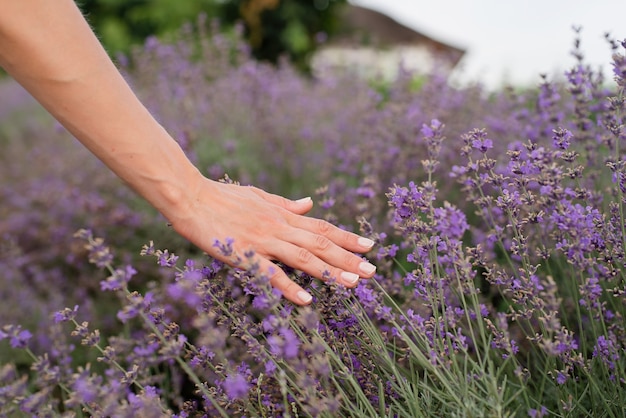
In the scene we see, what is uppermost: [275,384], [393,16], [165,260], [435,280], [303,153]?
[435,280]

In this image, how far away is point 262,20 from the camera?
12.2m

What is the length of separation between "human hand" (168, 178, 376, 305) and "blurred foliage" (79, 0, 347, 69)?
10.2 metres

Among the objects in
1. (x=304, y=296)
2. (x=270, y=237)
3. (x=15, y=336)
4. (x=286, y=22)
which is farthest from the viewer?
(x=286, y=22)

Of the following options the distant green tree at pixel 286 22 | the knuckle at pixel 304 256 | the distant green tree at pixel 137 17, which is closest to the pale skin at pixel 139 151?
the knuckle at pixel 304 256

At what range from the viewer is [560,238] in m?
1.74

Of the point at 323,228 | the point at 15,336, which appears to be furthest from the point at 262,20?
the point at 15,336

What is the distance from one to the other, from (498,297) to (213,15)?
11033 mm

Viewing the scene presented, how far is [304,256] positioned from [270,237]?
4.0 inches

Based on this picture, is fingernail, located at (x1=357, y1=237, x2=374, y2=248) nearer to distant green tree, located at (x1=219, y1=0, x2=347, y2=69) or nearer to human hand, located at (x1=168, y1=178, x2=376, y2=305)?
human hand, located at (x1=168, y1=178, x2=376, y2=305)

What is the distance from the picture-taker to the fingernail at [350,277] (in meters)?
1.59

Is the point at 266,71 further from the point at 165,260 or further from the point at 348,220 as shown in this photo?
the point at 165,260

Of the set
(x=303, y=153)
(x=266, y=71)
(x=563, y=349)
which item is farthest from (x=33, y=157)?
(x=563, y=349)

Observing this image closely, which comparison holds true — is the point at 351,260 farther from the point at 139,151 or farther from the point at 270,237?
the point at 139,151

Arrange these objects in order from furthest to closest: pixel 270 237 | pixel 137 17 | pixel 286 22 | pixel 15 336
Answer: pixel 137 17, pixel 286 22, pixel 270 237, pixel 15 336
